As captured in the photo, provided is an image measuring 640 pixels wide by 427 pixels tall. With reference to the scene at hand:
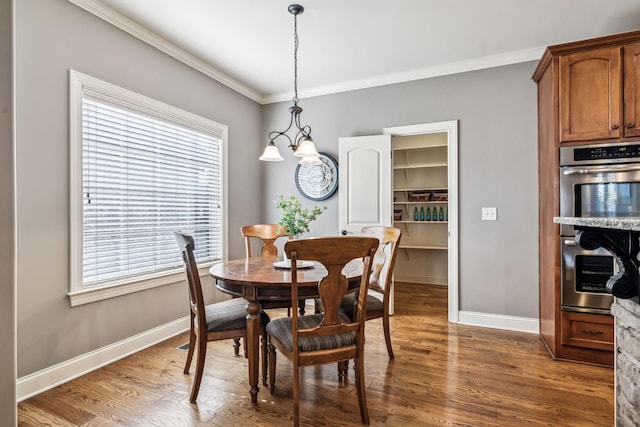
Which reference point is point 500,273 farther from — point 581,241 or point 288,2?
point 288,2

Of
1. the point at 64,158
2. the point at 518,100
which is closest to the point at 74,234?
the point at 64,158

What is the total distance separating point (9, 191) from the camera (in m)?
1.48

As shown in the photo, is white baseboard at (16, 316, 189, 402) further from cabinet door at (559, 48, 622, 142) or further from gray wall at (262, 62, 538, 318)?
cabinet door at (559, 48, 622, 142)

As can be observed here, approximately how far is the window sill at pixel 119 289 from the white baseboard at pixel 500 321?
2871 mm

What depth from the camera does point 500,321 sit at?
330 cm

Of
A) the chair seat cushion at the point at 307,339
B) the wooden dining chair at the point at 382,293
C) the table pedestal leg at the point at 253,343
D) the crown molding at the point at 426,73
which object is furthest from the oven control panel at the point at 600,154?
the table pedestal leg at the point at 253,343

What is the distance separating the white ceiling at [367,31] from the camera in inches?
97.7

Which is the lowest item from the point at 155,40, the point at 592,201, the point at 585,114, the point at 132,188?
the point at 592,201

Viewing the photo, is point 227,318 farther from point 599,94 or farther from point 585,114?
point 599,94

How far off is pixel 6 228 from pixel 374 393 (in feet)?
6.93

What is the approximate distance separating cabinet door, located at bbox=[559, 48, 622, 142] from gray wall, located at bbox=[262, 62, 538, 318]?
636 mm

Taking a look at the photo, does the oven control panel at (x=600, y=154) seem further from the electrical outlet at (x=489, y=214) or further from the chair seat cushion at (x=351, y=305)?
the chair seat cushion at (x=351, y=305)

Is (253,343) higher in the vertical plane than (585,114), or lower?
lower

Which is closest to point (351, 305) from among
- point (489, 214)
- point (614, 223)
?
point (614, 223)
